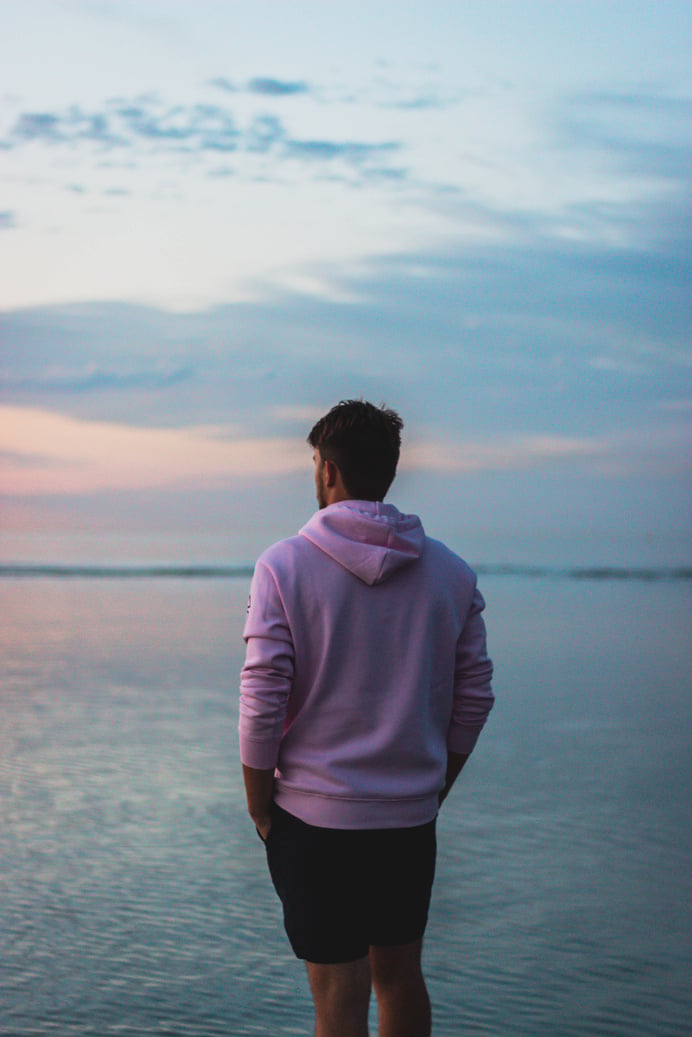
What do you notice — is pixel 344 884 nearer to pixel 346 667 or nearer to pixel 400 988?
pixel 400 988

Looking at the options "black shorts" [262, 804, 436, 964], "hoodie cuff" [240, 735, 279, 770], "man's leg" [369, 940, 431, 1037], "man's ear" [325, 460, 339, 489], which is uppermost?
"man's ear" [325, 460, 339, 489]

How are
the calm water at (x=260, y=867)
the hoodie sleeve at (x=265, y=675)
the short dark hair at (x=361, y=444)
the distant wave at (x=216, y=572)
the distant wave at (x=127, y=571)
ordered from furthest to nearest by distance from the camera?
the distant wave at (x=216, y=572) < the distant wave at (x=127, y=571) < the calm water at (x=260, y=867) < the short dark hair at (x=361, y=444) < the hoodie sleeve at (x=265, y=675)

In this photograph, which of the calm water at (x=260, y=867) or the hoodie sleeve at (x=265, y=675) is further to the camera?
the calm water at (x=260, y=867)

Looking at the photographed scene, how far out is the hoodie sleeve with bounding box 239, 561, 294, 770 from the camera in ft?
8.07

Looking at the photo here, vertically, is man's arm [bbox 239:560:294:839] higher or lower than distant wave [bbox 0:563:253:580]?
higher

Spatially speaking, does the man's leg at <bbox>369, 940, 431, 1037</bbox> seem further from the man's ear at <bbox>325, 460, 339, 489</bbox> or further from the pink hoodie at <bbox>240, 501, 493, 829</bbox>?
the man's ear at <bbox>325, 460, 339, 489</bbox>

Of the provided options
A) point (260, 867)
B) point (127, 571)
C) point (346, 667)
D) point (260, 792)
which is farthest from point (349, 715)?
point (127, 571)

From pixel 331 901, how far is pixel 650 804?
389cm

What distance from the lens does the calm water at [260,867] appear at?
3703mm

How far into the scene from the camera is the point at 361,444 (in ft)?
8.50

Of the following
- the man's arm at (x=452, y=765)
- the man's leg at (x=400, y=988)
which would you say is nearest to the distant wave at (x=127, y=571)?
the man's arm at (x=452, y=765)

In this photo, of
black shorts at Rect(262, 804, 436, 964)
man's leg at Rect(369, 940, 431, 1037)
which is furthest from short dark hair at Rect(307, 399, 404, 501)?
man's leg at Rect(369, 940, 431, 1037)

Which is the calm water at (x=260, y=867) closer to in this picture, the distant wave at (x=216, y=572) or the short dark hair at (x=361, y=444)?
the short dark hair at (x=361, y=444)

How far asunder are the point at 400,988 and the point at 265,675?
0.72m
